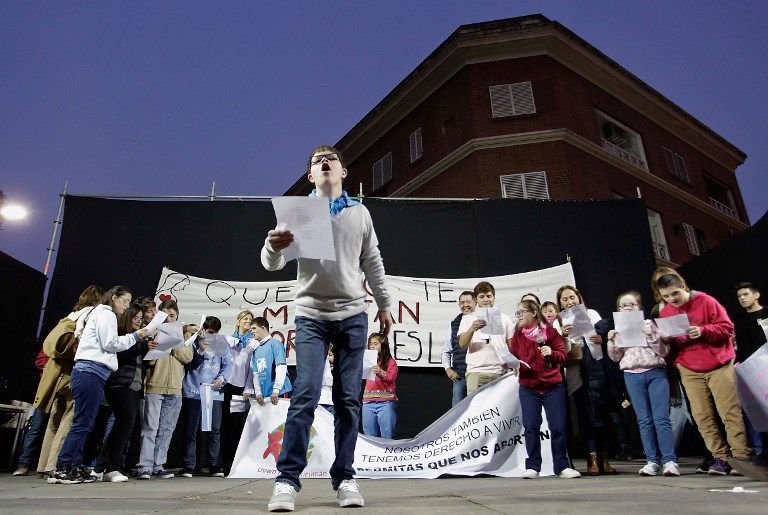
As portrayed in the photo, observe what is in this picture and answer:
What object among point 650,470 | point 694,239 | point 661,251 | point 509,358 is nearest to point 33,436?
point 509,358

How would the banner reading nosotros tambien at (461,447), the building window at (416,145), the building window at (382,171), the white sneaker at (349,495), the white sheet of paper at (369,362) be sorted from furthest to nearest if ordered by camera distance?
the building window at (382,171)
the building window at (416,145)
the white sheet of paper at (369,362)
the banner reading nosotros tambien at (461,447)
the white sneaker at (349,495)

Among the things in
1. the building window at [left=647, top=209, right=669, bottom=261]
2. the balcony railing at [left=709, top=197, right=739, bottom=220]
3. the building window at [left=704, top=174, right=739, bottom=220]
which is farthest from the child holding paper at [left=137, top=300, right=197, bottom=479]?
the building window at [left=704, top=174, right=739, bottom=220]

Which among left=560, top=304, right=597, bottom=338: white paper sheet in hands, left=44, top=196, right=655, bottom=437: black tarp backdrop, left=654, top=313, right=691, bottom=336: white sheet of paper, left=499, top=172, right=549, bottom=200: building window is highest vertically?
left=499, top=172, right=549, bottom=200: building window

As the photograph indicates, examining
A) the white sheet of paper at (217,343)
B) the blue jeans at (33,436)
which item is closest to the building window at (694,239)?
the white sheet of paper at (217,343)

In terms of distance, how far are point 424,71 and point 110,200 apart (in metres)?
10.2

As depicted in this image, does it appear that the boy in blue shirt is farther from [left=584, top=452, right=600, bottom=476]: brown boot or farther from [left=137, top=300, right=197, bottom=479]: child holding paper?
[left=584, top=452, right=600, bottom=476]: brown boot

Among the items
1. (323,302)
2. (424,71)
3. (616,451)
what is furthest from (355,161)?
(323,302)

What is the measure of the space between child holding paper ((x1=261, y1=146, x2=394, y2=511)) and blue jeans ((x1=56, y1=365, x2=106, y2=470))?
2.40m

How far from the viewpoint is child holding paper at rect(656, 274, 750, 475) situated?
11.9ft

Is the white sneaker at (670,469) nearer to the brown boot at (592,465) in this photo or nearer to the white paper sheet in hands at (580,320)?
the brown boot at (592,465)

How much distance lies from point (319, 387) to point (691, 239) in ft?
54.4

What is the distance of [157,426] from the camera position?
16.2 feet

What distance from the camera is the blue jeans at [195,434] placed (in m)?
5.25

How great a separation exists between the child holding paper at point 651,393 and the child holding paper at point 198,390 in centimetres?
391
